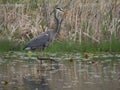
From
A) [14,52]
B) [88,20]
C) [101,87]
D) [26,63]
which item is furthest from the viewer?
[88,20]

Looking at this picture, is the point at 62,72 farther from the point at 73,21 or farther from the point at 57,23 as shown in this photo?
the point at 73,21

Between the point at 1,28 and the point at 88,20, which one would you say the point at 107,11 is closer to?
the point at 88,20

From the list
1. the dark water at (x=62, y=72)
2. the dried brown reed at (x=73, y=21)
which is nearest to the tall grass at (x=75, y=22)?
the dried brown reed at (x=73, y=21)

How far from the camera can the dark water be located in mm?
→ 7176

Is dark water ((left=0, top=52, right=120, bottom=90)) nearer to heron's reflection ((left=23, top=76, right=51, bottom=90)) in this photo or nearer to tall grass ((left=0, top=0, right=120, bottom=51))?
heron's reflection ((left=23, top=76, right=51, bottom=90))

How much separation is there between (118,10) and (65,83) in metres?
5.50

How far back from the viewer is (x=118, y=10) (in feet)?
41.1

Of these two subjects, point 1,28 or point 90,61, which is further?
point 1,28

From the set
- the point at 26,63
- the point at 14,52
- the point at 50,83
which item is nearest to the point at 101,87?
the point at 50,83

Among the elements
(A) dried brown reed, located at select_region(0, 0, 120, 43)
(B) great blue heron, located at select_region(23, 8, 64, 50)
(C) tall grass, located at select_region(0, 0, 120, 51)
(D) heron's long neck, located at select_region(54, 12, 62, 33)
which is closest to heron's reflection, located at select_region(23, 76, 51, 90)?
(B) great blue heron, located at select_region(23, 8, 64, 50)

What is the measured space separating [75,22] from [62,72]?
12.5 feet

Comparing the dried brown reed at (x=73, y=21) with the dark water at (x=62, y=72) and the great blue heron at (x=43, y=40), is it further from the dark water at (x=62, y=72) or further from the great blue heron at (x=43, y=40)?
the dark water at (x=62, y=72)

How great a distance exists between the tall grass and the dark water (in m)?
1.01

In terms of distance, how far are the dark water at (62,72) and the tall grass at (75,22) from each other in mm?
1008
